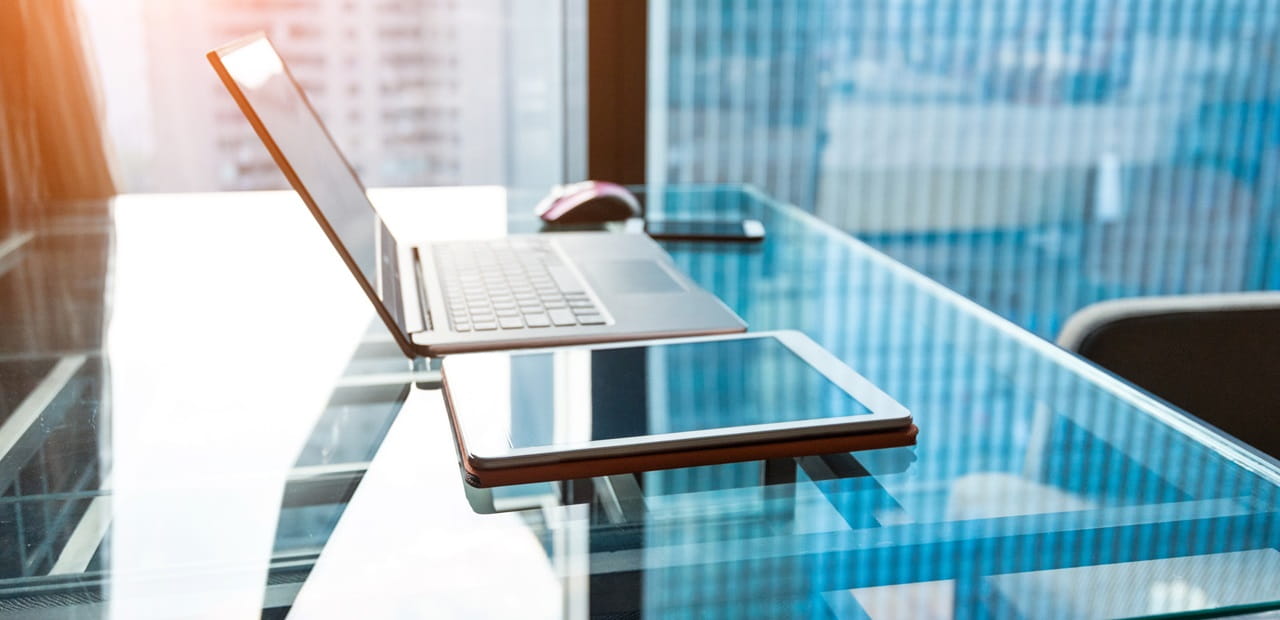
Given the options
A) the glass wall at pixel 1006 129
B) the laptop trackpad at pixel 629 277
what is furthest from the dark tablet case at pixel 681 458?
the glass wall at pixel 1006 129

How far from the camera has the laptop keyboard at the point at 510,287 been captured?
870 millimetres

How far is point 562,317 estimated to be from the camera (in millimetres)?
876

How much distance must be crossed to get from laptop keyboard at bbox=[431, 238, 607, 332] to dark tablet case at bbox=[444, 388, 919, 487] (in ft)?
0.72

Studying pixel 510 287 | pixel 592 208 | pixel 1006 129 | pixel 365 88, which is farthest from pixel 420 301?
pixel 1006 129

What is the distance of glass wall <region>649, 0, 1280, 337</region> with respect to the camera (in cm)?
234

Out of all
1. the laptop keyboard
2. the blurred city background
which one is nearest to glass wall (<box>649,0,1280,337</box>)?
the blurred city background

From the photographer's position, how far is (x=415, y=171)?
2.43 meters

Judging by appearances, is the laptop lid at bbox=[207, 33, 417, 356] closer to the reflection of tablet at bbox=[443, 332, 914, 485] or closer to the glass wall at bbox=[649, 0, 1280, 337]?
the reflection of tablet at bbox=[443, 332, 914, 485]

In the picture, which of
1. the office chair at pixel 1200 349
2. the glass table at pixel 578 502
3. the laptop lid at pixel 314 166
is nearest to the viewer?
the glass table at pixel 578 502

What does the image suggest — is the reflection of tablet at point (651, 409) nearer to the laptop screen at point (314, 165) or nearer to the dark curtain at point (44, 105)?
the laptop screen at point (314, 165)

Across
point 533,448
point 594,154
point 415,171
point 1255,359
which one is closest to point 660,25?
point 594,154

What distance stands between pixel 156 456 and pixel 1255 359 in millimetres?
1139

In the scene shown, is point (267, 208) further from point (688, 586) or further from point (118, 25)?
point (688, 586)

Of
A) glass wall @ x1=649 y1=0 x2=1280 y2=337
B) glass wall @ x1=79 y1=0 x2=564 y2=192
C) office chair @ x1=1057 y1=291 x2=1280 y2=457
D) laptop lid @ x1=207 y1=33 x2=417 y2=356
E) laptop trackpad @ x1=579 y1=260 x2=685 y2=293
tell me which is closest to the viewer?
laptop lid @ x1=207 y1=33 x2=417 y2=356
